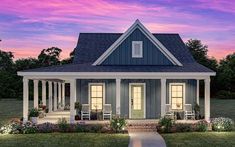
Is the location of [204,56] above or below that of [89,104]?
above

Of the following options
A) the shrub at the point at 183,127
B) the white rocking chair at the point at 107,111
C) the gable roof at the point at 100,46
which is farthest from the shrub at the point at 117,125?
the gable roof at the point at 100,46

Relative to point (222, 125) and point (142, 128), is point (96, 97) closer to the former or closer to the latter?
point (142, 128)

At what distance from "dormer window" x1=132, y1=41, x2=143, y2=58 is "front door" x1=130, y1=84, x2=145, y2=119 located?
1987mm

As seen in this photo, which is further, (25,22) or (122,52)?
(25,22)

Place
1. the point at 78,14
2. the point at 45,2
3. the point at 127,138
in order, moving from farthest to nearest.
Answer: the point at 78,14
the point at 45,2
the point at 127,138

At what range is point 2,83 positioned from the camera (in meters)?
62.8

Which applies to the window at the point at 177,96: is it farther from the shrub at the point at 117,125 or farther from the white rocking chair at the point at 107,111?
the shrub at the point at 117,125

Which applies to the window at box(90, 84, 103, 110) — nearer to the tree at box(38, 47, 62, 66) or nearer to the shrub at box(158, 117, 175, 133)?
the shrub at box(158, 117, 175, 133)

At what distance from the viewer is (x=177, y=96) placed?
89.6 feet

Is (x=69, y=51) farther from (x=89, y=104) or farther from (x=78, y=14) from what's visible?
(x=89, y=104)

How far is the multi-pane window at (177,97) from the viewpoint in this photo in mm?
27188

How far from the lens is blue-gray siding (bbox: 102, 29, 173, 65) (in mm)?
27594

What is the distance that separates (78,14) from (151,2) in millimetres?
6806

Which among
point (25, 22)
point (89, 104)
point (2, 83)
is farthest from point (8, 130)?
point (2, 83)
